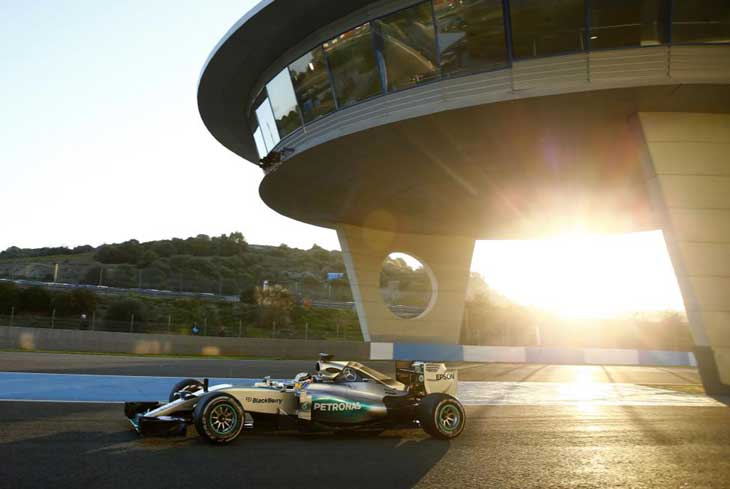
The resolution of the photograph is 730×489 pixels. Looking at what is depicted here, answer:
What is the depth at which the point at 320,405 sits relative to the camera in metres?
9.27

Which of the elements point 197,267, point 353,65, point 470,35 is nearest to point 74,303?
point 197,267

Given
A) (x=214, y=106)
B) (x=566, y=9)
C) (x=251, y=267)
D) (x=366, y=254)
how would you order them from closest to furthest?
(x=566, y=9) → (x=214, y=106) → (x=366, y=254) → (x=251, y=267)

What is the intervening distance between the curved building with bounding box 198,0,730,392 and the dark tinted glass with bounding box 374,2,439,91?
5 centimetres

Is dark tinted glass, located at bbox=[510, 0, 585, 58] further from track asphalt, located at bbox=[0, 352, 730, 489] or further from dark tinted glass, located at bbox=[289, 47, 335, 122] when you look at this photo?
track asphalt, located at bbox=[0, 352, 730, 489]

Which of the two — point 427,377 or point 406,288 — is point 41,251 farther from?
point 427,377

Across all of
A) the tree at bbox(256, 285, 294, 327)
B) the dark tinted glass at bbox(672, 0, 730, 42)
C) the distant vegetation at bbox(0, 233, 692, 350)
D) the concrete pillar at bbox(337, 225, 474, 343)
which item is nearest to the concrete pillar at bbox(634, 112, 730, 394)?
the dark tinted glass at bbox(672, 0, 730, 42)

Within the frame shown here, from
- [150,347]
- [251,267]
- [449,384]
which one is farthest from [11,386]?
[251,267]

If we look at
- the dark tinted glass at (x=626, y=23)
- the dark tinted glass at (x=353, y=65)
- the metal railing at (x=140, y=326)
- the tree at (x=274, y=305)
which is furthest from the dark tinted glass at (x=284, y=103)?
the tree at (x=274, y=305)

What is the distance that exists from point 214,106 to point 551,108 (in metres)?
15.6

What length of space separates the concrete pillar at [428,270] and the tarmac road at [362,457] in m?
27.9

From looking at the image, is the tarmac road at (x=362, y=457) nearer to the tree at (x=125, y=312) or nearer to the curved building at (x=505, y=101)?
the curved building at (x=505, y=101)

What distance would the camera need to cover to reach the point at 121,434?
28.9ft

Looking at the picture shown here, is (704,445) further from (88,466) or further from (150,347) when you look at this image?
(150,347)

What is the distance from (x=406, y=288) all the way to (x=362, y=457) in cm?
8934
